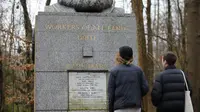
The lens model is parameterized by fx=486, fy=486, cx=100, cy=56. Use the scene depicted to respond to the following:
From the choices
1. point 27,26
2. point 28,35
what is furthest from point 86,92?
point 27,26

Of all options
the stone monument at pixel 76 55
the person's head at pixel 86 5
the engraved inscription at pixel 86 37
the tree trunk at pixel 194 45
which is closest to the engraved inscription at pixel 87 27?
the stone monument at pixel 76 55

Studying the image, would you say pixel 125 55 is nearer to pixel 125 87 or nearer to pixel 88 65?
pixel 125 87

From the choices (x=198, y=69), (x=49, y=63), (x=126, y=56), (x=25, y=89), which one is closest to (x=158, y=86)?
(x=126, y=56)

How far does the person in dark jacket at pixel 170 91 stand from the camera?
23.8ft

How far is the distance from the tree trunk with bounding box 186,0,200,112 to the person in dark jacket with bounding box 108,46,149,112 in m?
2.24

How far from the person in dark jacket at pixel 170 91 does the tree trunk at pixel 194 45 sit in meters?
1.88

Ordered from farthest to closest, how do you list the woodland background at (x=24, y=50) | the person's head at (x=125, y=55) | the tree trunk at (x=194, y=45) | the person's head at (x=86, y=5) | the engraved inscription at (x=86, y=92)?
1. the woodland background at (x=24, y=50)
2. the person's head at (x=86, y=5)
3. the engraved inscription at (x=86, y=92)
4. the tree trunk at (x=194, y=45)
5. the person's head at (x=125, y=55)

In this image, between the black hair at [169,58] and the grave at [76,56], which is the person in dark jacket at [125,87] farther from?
the grave at [76,56]

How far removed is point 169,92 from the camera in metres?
7.25

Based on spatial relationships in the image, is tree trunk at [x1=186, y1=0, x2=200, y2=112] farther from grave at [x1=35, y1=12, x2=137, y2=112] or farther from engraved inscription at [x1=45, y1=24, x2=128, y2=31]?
engraved inscription at [x1=45, y1=24, x2=128, y2=31]

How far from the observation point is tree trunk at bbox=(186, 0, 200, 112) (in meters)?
9.12

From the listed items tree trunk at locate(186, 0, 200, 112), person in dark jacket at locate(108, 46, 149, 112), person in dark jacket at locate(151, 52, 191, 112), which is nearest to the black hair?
person in dark jacket at locate(151, 52, 191, 112)

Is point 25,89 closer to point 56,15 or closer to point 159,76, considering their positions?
point 56,15

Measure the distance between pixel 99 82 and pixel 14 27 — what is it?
17041mm
